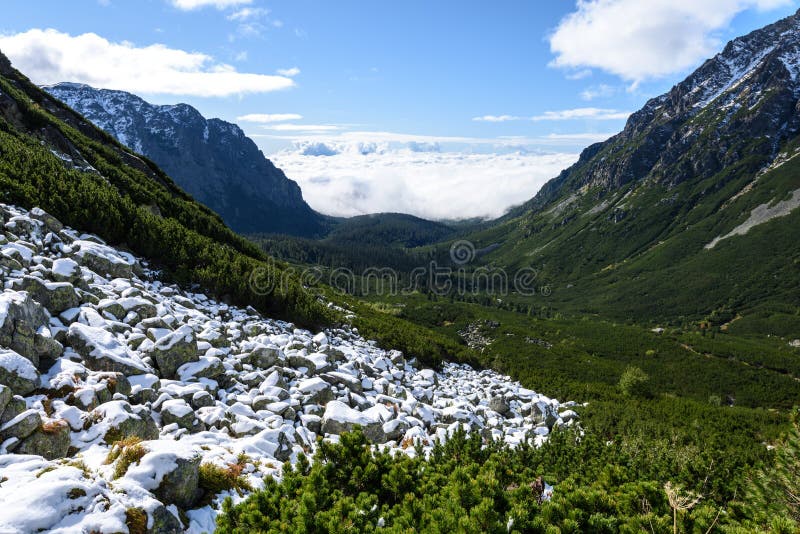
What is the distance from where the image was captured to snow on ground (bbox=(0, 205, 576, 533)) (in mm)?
7406

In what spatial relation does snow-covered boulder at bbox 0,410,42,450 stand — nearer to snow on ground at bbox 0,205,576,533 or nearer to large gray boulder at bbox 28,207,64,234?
snow on ground at bbox 0,205,576,533

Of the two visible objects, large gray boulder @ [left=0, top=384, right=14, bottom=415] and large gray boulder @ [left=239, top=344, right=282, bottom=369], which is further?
large gray boulder @ [left=239, top=344, right=282, bottom=369]

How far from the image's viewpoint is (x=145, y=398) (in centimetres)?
1226

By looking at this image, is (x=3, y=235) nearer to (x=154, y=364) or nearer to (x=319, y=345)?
(x=154, y=364)

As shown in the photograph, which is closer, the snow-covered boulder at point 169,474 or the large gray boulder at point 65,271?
the snow-covered boulder at point 169,474

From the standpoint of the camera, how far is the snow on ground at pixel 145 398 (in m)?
7.41

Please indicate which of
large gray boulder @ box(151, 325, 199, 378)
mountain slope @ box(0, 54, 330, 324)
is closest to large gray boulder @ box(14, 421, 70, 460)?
large gray boulder @ box(151, 325, 199, 378)

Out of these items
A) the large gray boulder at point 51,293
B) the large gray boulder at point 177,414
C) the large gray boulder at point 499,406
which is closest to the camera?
the large gray boulder at point 177,414

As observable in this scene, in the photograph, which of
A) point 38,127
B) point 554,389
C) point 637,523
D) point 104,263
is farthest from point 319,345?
point 38,127

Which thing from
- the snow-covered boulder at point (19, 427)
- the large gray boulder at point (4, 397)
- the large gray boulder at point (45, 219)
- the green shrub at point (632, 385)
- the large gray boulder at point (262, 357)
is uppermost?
the large gray boulder at point (45, 219)

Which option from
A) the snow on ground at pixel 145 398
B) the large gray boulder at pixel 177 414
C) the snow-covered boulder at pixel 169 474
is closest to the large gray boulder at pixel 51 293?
the snow on ground at pixel 145 398

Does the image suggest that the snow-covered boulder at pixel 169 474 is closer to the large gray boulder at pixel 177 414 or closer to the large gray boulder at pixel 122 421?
the large gray boulder at pixel 122 421

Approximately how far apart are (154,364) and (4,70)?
83.0m

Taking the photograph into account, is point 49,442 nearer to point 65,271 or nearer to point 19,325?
point 19,325
